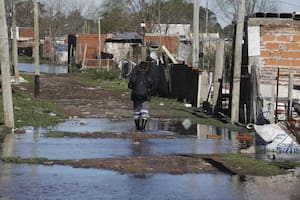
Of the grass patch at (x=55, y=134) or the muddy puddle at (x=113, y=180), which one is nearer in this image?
the muddy puddle at (x=113, y=180)

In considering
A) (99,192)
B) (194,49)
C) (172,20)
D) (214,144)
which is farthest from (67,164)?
(172,20)

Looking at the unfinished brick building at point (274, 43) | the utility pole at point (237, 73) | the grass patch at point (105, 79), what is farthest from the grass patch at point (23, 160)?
the grass patch at point (105, 79)

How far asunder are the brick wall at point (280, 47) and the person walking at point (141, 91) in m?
7.51

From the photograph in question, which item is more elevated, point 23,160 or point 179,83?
point 23,160

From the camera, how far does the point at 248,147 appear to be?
1573cm

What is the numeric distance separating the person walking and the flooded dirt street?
0.41m

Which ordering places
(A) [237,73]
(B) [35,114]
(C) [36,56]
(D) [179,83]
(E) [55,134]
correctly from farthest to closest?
(D) [179,83] < (C) [36,56] < (A) [237,73] < (B) [35,114] < (E) [55,134]

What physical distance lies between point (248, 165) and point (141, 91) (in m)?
6.38

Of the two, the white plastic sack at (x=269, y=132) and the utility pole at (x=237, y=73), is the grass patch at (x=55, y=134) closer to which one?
the white plastic sack at (x=269, y=132)

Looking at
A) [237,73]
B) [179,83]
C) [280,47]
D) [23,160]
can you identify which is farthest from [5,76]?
[179,83]

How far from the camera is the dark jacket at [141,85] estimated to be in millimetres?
18344

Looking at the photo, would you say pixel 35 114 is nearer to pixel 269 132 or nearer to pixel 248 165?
pixel 269 132

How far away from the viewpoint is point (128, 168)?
1180cm

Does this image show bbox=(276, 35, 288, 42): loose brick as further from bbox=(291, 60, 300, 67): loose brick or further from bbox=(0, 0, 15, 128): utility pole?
bbox=(0, 0, 15, 128): utility pole
